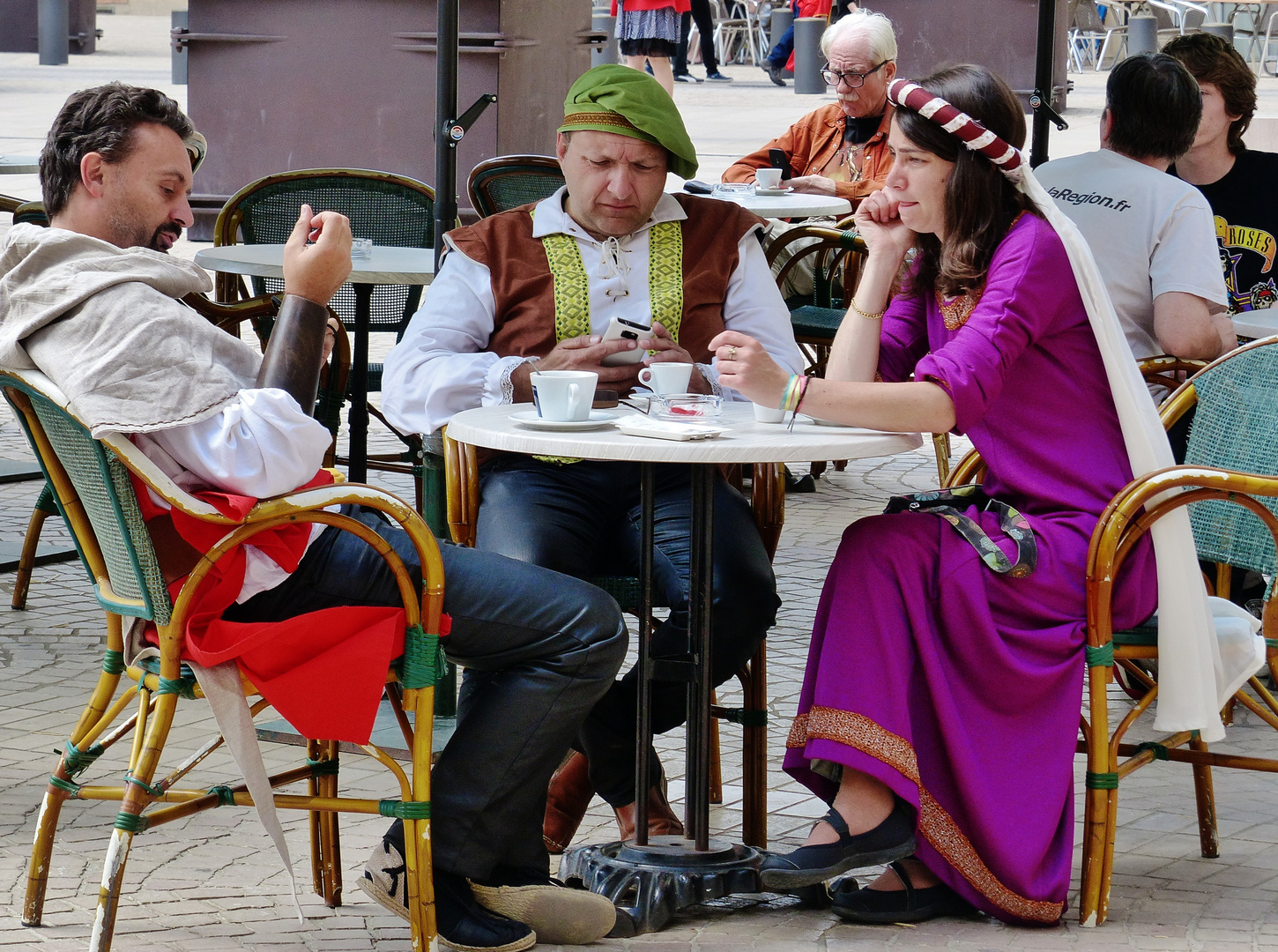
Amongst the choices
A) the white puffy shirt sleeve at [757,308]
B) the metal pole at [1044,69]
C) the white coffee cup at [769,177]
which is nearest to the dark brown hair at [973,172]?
the white puffy shirt sleeve at [757,308]

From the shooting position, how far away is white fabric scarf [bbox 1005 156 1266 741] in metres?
2.87

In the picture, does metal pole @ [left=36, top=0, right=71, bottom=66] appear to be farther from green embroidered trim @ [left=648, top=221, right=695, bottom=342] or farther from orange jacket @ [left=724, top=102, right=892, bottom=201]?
green embroidered trim @ [left=648, top=221, right=695, bottom=342]

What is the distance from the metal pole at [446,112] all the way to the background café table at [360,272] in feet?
2.00

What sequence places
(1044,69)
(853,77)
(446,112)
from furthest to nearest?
(853,77), (1044,69), (446,112)

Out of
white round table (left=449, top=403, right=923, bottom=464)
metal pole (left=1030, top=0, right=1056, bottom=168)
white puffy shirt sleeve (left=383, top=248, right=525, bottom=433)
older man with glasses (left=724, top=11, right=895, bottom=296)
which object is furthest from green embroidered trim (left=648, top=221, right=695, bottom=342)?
older man with glasses (left=724, top=11, right=895, bottom=296)

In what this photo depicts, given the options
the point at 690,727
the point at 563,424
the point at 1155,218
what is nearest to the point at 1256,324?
the point at 1155,218

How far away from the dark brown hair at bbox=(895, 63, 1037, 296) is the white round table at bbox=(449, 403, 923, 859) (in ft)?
1.12

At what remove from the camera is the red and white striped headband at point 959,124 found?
112 inches

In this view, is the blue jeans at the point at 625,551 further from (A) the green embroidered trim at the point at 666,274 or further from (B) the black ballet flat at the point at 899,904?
(B) the black ballet flat at the point at 899,904

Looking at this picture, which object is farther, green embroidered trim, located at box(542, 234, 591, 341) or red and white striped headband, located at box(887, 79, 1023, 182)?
green embroidered trim, located at box(542, 234, 591, 341)

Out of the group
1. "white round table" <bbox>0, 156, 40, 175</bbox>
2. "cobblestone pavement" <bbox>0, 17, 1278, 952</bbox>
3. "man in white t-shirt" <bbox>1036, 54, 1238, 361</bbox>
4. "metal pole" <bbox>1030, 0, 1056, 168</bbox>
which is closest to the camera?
"cobblestone pavement" <bbox>0, 17, 1278, 952</bbox>

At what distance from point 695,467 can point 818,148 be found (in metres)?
4.20

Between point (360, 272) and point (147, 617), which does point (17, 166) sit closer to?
point (360, 272)

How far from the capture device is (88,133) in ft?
8.53
